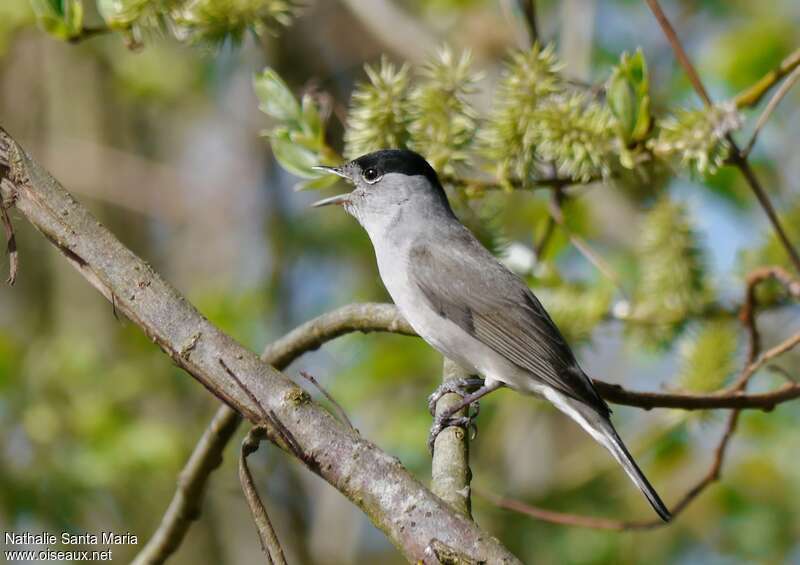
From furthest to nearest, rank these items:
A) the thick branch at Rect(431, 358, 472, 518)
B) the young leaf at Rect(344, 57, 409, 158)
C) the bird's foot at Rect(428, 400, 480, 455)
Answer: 1. the young leaf at Rect(344, 57, 409, 158)
2. the bird's foot at Rect(428, 400, 480, 455)
3. the thick branch at Rect(431, 358, 472, 518)

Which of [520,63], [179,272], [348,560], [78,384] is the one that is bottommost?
[348,560]

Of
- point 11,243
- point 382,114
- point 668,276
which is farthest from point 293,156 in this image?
point 668,276

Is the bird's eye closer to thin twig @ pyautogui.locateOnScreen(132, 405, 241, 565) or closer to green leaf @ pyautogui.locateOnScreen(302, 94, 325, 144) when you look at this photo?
green leaf @ pyautogui.locateOnScreen(302, 94, 325, 144)

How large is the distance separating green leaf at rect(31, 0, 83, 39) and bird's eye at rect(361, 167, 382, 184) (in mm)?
961

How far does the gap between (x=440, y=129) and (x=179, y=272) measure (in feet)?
14.7

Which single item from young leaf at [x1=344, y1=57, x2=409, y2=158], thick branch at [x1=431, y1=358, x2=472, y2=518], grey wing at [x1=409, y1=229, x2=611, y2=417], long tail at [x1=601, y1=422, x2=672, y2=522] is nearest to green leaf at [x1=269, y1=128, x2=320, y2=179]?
young leaf at [x1=344, y1=57, x2=409, y2=158]

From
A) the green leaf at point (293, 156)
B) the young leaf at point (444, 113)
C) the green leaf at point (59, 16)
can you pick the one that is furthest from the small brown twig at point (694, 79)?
the green leaf at point (59, 16)

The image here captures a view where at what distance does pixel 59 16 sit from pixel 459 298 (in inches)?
56.0

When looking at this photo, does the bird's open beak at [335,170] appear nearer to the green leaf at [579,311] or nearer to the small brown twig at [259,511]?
the green leaf at [579,311]

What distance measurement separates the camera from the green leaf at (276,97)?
2.80 meters

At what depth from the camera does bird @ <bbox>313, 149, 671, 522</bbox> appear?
2766mm

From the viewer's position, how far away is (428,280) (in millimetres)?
3033

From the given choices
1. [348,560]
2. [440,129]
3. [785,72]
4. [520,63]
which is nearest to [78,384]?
[348,560]

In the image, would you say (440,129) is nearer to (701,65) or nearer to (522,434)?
(701,65)
